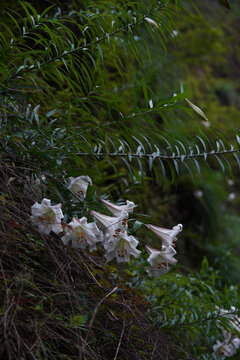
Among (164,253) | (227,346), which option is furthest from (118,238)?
(227,346)

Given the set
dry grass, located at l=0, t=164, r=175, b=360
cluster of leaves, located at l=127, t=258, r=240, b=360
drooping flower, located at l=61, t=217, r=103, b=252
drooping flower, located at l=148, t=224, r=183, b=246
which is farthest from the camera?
cluster of leaves, located at l=127, t=258, r=240, b=360

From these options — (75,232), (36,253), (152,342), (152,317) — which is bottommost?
(152,317)

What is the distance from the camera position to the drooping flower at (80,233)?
1050mm

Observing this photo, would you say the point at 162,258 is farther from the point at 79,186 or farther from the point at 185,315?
the point at 185,315

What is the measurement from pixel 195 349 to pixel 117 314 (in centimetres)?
74

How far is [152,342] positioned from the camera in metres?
1.26

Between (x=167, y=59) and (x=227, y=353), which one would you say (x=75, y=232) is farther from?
(x=167, y=59)

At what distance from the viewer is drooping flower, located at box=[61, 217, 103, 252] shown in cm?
105

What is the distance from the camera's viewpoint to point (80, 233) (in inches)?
41.4

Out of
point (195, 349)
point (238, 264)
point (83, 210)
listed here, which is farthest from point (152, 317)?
point (238, 264)

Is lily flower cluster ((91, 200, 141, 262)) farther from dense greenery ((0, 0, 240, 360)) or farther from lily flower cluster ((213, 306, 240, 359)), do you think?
lily flower cluster ((213, 306, 240, 359))

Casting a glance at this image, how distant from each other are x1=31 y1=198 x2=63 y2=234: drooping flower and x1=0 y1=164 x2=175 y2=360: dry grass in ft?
0.23

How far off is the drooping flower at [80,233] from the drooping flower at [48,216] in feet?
0.09

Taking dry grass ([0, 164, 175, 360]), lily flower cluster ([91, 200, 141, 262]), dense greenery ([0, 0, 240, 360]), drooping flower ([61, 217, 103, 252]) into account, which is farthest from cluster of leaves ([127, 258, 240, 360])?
drooping flower ([61, 217, 103, 252])
